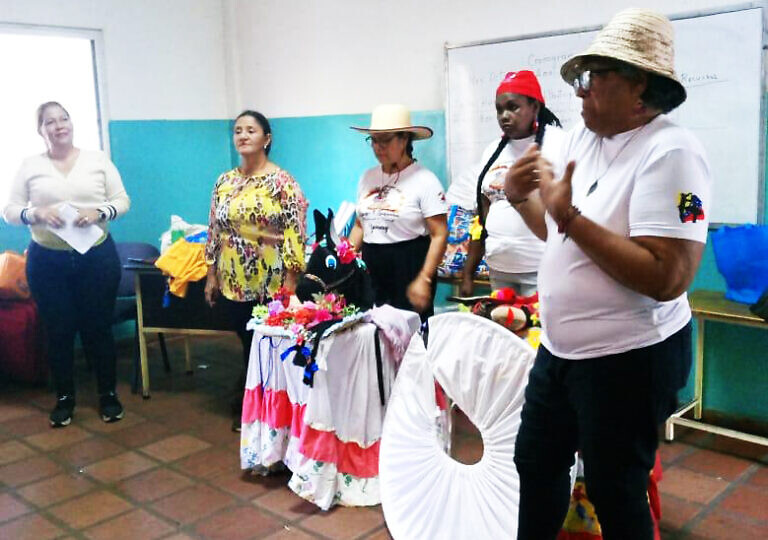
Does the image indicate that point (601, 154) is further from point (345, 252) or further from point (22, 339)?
point (22, 339)

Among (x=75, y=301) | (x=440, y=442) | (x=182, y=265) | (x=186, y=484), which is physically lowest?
(x=186, y=484)

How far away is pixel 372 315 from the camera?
2.81 meters

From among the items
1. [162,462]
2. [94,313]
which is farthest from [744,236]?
[94,313]

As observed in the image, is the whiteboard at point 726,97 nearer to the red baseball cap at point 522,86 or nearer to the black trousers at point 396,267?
the red baseball cap at point 522,86

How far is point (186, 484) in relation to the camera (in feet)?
9.84

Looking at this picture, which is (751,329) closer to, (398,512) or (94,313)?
(398,512)

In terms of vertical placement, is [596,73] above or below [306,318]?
above

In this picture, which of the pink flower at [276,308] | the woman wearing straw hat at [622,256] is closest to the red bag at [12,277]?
the pink flower at [276,308]

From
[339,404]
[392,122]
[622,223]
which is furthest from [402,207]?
[622,223]

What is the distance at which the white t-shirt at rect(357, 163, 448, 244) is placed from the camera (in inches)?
126

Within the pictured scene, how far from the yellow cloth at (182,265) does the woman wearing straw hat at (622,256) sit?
2421 millimetres

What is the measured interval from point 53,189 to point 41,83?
1.54 m

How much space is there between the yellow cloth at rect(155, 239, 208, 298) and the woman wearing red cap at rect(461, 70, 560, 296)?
1.54 meters

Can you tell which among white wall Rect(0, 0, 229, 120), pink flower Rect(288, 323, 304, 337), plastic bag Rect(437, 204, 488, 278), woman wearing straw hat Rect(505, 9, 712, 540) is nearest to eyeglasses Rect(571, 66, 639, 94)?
woman wearing straw hat Rect(505, 9, 712, 540)
